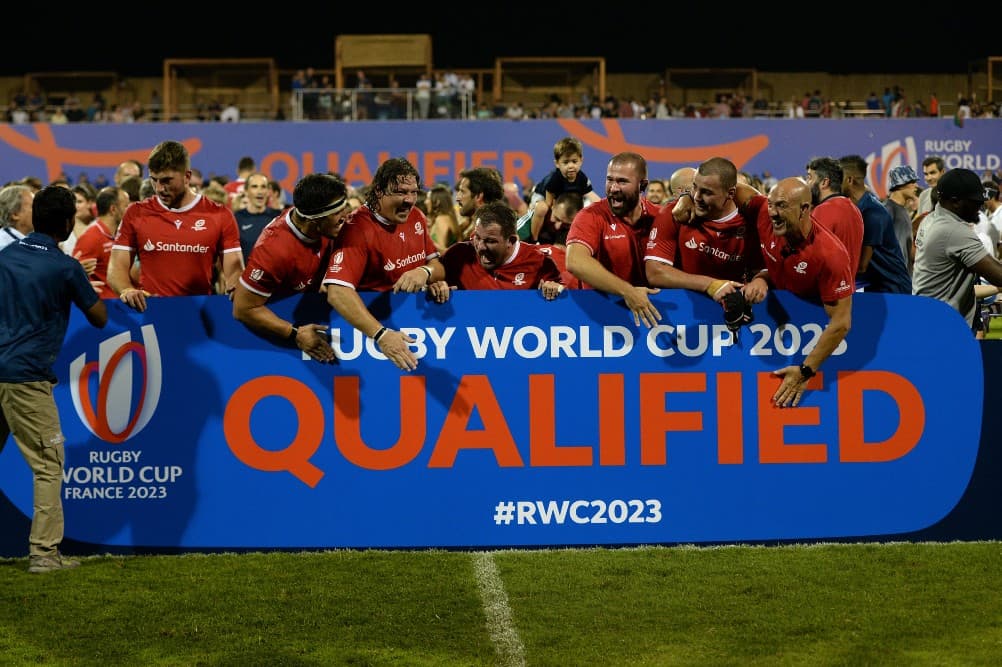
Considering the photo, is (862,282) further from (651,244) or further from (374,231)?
(374,231)

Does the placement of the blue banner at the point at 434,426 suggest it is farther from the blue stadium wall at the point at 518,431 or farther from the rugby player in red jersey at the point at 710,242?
the rugby player in red jersey at the point at 710,242

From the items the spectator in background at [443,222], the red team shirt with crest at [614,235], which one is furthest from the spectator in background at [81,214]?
the red team shirt with crest at [614,235]

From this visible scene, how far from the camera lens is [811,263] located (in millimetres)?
5422

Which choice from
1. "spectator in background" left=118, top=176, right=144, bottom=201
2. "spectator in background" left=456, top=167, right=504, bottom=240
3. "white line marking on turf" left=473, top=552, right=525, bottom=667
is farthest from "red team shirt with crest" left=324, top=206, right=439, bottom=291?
"spectator in background" left=118, top=176, right=144, bottom=201

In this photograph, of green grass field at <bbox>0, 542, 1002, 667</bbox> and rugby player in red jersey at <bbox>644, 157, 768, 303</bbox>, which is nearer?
green grass field at <bbox>0, 542, 1002, 667</bbox>

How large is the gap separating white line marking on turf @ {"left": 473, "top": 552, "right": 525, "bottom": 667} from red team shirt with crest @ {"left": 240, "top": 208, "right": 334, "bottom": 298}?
157cm

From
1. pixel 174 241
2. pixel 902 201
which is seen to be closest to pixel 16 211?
pixel 174 241

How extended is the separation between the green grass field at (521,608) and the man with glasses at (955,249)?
5.37 feet

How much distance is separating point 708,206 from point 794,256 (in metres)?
0.47

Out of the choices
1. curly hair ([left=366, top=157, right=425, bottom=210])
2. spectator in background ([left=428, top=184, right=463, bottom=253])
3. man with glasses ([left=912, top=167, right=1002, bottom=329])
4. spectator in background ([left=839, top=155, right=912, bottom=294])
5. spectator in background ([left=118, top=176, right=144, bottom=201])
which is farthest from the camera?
spectator in background ([left=118, top=176, right=144, bottom=201])

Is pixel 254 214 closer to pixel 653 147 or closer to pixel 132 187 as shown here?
pixel 132 187

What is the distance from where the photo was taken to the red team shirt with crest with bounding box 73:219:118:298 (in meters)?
8.18

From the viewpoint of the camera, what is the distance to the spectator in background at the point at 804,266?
5.27 m

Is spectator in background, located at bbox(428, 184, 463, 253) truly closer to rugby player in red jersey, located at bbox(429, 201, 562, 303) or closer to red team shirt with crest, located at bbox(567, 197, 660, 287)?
rugby player in red jersey, located at bbox(429, 201, 562, 303)
